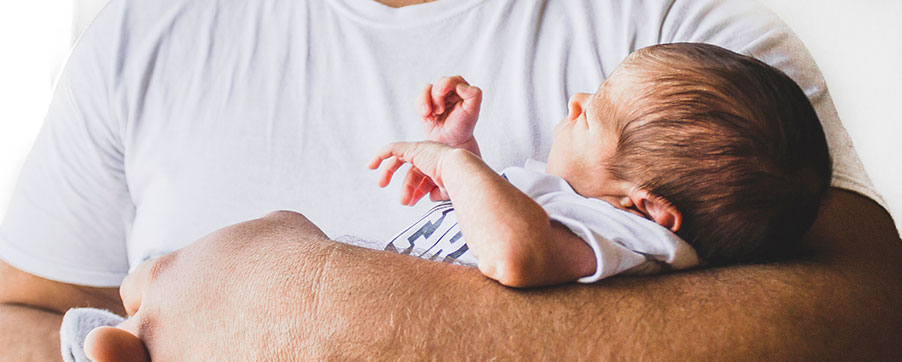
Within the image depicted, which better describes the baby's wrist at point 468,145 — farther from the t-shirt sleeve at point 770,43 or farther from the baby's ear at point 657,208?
the t-shirt sleeve at point 770,43

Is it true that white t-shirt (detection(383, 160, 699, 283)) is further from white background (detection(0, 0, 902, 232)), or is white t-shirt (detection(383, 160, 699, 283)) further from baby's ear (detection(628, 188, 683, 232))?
white background (detection(0, 0, 902, 232))

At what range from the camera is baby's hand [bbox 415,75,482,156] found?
1.16m

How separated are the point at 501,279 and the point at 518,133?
0.56 m

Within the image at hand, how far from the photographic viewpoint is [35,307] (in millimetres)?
1501

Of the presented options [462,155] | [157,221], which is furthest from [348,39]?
[462,155]

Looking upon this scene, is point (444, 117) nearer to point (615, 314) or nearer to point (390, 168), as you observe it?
point (390, 168)

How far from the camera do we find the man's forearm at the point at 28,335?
4.50ft

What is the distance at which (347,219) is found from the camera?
4.55 feet

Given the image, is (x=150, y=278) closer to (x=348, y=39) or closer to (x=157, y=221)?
(x=157, y=221)

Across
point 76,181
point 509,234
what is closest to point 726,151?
point 509,234

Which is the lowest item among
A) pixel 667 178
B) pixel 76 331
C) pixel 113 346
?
pixel 76 331

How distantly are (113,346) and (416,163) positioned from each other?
46 centimetres

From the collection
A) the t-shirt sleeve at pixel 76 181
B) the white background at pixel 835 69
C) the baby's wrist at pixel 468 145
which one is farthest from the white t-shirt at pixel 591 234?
the white background at pixel 835 69

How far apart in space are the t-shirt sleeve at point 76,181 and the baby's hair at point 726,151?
3.61 feet
